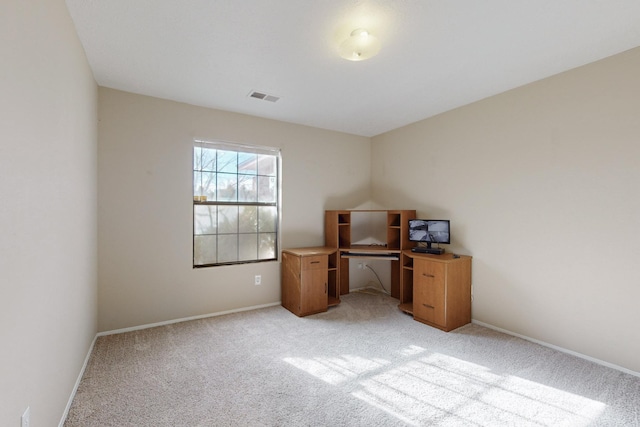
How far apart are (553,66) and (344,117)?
221 cm

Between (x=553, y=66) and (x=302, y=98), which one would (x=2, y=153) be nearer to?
(x=302, y=98)

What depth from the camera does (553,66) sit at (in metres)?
2.54

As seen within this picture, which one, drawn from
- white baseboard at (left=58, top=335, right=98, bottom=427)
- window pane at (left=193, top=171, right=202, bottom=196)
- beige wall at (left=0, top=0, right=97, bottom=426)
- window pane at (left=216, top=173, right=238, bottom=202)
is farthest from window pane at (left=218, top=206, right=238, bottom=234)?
white baseboard at (left=58, top=335, right=98, bottom=427)

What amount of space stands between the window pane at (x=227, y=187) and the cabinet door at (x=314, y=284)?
124 cm

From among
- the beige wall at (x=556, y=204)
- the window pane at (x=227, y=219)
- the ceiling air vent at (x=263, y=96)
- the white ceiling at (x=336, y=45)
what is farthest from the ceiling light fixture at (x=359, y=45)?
the window pane at (x=227, y=219)

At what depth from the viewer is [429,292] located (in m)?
3.26

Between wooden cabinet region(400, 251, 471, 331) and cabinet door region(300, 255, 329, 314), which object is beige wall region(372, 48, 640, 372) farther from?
cabinet door region(300, 255, 329, 314)

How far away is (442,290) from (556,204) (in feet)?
4.41

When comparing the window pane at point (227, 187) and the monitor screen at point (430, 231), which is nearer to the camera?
the monitor screen at point (430, 231)

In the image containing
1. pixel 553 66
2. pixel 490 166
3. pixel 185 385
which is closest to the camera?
pixel 185 385

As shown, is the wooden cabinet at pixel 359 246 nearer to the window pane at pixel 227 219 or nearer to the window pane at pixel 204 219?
the window pane at pixel 227 219

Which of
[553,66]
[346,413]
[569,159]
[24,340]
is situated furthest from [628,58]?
[24,340]

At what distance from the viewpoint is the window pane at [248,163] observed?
379 cm

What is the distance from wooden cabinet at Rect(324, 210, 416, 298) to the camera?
3932 millimetres
